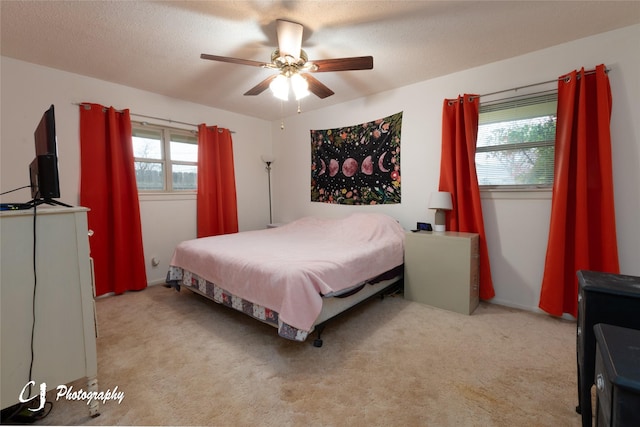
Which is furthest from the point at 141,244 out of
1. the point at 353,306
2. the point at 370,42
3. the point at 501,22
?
the point at 501,22

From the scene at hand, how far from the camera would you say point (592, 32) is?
209 cm

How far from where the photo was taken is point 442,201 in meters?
2.64

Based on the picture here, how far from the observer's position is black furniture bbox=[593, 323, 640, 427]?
615 millimetres

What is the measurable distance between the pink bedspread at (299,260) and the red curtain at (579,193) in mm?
1257

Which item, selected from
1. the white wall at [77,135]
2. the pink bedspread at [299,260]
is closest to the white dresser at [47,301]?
the pink bedspread at [299,260]

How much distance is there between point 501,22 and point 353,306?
243cm

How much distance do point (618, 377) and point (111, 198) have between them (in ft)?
12.5

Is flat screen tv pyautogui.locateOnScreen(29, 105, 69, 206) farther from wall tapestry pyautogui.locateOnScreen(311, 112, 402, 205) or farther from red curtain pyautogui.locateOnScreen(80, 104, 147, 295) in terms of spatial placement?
wall tapestry pyautogui.locateOnScreen(311, 112, 402, 205)

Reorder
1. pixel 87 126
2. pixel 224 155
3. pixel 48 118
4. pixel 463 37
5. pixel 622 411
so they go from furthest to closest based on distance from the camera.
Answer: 1. pixel 224 155
2. pixel 87 126
3. pixel 463 37
4. pixel 48 118
5. pixel 622 411

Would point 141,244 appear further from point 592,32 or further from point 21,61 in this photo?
point 592,32

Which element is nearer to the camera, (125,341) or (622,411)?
(622,411)

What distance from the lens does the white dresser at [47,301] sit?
1.17 metres

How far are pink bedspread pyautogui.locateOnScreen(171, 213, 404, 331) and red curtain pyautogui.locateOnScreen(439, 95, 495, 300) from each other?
0.64 meters

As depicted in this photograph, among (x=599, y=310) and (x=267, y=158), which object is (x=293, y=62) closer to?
(x=599, y=310)
